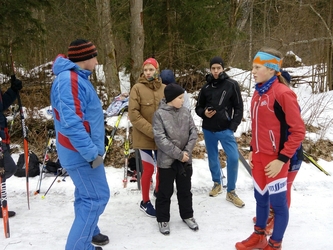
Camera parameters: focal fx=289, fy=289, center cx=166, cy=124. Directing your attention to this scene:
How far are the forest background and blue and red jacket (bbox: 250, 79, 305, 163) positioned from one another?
435cm

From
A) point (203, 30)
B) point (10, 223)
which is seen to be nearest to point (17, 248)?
point (10, 223)

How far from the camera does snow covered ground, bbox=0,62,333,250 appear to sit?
316 centimetres

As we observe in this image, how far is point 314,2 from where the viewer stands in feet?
31.0

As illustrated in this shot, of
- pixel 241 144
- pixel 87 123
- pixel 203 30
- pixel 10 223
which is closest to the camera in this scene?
pixel 87 123

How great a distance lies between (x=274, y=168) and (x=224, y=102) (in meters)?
1.44

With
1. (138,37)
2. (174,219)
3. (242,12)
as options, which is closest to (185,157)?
(174,219)

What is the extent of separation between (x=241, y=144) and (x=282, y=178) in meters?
3.17

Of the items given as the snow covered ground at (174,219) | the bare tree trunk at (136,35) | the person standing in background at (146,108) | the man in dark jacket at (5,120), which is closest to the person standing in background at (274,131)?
the snow covered ground at (174,219)

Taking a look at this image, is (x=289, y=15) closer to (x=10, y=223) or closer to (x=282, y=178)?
(x=282, y=178)

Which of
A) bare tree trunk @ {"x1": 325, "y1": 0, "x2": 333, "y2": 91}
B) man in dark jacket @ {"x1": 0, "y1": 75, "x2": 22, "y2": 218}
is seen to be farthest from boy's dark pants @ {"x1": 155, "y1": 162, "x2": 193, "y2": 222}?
bare tree trunk @ {"x1": 325, "y1": 0, "x2": 333, "y2": 91}

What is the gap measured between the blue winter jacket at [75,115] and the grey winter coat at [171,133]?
734 mm

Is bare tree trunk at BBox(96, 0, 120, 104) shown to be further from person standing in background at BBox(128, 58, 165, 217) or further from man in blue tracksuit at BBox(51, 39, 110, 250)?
man in blue tracksuit at BBox(51, 39, 110, 250)

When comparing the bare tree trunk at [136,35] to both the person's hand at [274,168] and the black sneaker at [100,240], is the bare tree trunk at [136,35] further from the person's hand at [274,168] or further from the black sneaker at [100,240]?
the person's hand at [274,168]

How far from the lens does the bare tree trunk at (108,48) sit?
6.75m
